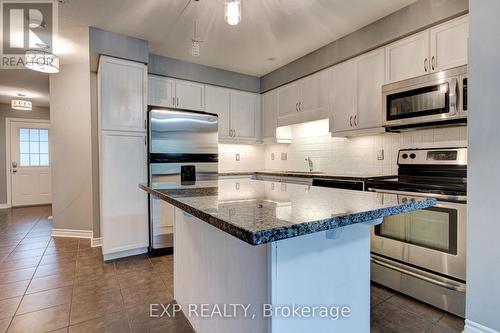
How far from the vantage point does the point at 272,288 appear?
2.96 ft

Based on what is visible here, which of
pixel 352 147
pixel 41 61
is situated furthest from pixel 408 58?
pixel 41 61

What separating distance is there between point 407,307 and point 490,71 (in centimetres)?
165

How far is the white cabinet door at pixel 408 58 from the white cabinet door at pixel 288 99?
1337 millimetres

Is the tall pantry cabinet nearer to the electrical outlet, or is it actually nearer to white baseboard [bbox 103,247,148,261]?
white baseboard [bbox 103,247,148,261]

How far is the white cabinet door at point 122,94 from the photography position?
292cm

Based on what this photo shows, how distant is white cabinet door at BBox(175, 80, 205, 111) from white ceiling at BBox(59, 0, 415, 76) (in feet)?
1.38

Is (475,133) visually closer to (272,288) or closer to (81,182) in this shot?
(272,288)

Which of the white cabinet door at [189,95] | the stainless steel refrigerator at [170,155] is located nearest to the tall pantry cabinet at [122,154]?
the stainless steel refrigerator at [170,155]

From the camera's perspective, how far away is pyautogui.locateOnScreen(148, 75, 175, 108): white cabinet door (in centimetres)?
359

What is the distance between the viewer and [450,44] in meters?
2.20

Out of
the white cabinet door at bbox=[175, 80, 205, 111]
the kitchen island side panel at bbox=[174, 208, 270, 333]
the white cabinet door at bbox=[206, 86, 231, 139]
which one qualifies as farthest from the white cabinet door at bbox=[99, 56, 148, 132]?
the kitchen island side panel at bbox=[174, 208, 270, 333]

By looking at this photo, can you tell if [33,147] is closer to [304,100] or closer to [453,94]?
[304,100]

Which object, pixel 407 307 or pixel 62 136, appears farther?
pixel 62 136

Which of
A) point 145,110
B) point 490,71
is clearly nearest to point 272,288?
point 490,71
